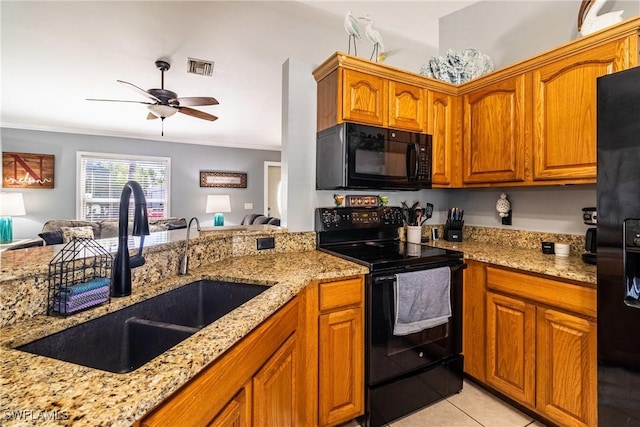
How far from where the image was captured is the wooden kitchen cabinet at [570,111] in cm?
153

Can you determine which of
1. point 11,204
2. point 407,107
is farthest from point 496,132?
point 11,204

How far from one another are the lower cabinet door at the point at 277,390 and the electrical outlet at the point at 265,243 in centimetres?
73

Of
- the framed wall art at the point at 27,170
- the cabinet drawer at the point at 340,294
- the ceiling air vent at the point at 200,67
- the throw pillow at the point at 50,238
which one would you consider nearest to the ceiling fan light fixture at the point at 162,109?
the ceiling air vent at the point at 200,67

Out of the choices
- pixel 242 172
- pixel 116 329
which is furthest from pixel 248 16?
pixel 242 172

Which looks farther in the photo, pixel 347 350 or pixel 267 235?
pixel 267 235

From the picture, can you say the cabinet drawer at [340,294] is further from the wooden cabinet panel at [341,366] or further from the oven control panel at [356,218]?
the oven control panel at [356,218]

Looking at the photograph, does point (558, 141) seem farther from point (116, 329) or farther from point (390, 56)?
point (116, 329)

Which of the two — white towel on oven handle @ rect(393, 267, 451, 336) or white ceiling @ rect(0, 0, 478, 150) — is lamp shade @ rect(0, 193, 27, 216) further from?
white towel on oven handle @ rect(393, 267, 451, 336)

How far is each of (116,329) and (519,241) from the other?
7.85 ft

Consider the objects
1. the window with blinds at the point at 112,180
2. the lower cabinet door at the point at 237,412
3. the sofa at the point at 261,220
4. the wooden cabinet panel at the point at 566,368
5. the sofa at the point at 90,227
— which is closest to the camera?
the lower cabinet door at the point at 237,412

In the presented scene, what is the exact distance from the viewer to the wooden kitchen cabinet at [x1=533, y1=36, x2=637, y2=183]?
1.53 meters

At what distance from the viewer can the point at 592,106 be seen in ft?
5.10

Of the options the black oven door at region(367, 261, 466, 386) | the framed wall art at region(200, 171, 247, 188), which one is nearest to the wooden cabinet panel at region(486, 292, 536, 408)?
the black oven door at region(367, 261, 466, 386)

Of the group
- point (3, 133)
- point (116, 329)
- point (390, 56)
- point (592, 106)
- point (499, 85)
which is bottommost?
point (116, 329)
